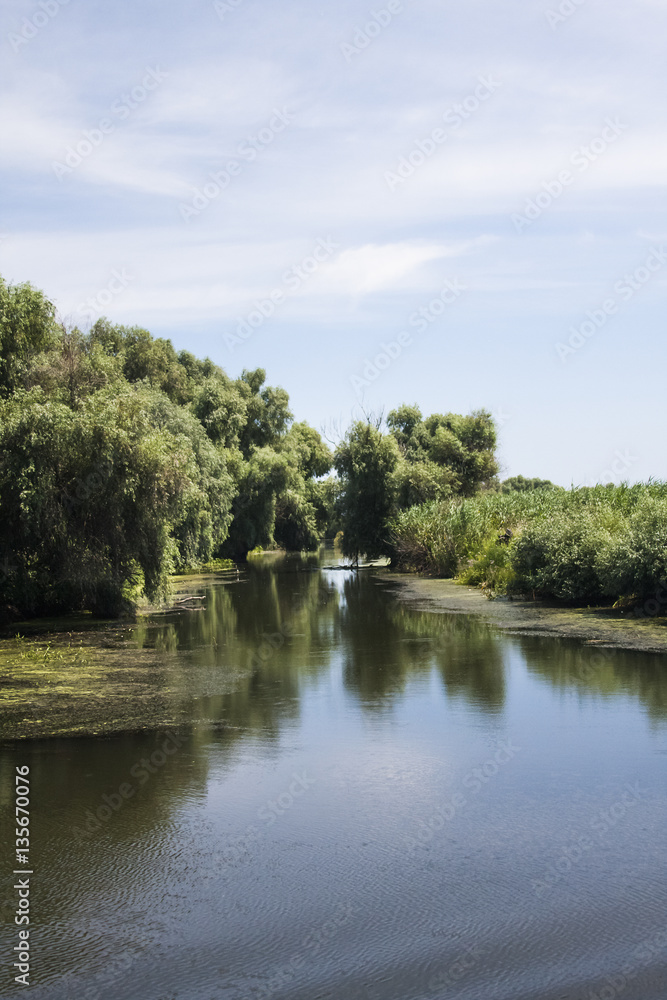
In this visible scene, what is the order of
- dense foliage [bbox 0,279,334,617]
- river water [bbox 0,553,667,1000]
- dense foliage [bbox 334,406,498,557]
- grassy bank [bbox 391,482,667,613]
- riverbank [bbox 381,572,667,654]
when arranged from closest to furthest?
river water [bbox 0,553,667,1000] < riverbank [bbox 381,572,667,654] < dense foliage [bbox 0,279,334,617] < grassy bank [bbox 391,482,667,613] < dense foliage [bbox 334,406,498,557]

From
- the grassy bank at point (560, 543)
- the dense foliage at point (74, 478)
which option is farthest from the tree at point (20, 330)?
the grassy bank at point (560, 543)

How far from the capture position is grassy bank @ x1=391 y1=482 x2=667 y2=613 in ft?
63.9

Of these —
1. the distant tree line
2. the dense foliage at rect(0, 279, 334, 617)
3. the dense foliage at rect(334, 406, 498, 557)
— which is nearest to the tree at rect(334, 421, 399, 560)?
the dense foliage at rect(334, 406, 498, 557)

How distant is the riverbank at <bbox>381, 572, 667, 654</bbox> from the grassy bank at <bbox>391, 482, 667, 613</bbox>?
701 millimetres

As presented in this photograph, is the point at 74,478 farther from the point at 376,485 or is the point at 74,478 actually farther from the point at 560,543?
the point at 376,485

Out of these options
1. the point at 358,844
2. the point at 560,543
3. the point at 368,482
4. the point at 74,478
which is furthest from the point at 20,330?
the point at 368,482

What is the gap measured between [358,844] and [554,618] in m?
14.1

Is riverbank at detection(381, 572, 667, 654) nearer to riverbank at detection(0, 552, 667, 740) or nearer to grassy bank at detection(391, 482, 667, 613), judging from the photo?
riverbank at detection(0, 552, 667, 740)

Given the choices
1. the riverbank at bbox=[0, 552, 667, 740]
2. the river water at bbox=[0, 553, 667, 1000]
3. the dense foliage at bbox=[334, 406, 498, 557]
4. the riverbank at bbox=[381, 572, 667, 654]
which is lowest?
the river water at bbox=[0, 553, 667, 1000]

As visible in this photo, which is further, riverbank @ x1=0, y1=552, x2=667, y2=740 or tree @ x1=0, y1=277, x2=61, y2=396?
tree @ x1=0, y1=277, x2=61, y2=396

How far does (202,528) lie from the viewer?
34781 millimetres

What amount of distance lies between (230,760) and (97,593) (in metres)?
13.9

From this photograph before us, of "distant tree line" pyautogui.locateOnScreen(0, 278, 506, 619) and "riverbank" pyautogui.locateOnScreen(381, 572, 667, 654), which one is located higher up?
"distant tree line" pyautogui.locateOnScreen(0, 278, 506, 619)

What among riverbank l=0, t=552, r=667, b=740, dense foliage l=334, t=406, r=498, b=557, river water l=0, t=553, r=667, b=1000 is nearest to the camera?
river water l=0, t=553, r=667, b=1000
